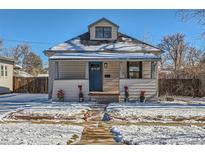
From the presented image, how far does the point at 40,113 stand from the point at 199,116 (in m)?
4.76

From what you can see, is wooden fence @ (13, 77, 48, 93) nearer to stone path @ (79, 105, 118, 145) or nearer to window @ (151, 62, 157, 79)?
window @ (151, 62, 157, 79)

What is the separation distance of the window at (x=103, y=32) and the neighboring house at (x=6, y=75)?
8.11m

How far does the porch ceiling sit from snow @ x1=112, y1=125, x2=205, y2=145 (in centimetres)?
724

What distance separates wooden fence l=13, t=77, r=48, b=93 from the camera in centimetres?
2247

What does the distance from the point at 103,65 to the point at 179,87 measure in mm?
6659

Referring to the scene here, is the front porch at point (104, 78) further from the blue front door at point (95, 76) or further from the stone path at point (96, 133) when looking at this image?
the stone path at point (96, 133)

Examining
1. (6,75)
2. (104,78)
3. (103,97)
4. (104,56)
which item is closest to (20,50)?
(6,75)

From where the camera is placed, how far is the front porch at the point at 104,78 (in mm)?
14297

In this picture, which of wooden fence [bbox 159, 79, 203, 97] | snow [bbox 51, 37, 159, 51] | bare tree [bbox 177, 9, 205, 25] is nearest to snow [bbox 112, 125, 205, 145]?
bare tree [bbox 177, 9, 205, 25]

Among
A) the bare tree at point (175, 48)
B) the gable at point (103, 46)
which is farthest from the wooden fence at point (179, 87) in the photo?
the gable at point (103, 46)

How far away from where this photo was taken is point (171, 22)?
14008mm
